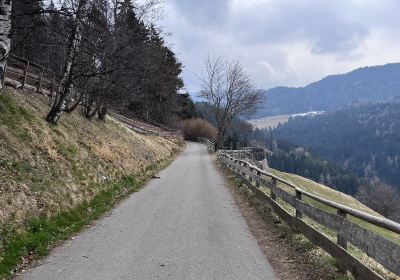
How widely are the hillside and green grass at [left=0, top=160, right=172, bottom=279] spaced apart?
22 centimetres

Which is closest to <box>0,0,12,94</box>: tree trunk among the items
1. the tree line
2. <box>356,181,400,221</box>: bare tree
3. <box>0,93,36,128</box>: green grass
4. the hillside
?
the tree line

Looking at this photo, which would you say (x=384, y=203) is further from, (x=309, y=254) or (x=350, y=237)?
(x=350, y=237)

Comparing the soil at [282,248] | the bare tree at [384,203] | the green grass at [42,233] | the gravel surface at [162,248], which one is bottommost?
the bare tree at [384,203]

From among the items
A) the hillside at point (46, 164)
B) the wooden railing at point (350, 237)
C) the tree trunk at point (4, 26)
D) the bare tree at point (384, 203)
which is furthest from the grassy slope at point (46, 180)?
the bare tree at point (384, 203)

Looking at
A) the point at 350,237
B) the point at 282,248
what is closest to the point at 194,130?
the point at 282,248

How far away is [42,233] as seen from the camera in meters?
9.85

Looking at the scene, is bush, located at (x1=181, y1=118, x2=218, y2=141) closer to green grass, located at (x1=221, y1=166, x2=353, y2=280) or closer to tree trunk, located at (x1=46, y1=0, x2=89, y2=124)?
tree trunk, located at (x1=46, y1=0, x2=89, y2=124)

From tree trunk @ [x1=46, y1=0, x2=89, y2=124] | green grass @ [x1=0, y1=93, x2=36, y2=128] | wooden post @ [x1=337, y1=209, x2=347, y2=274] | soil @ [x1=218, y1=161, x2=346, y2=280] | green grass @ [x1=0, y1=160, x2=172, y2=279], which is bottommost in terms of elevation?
green grass @ [x1=0, y1=160, x2=172, y2=279]

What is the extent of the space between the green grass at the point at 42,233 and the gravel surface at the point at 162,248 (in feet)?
1.04

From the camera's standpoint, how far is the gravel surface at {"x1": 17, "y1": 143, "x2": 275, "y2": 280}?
754 centimetres

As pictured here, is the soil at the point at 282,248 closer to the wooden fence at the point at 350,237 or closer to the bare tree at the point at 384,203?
the wooden fence at the point at 350,237

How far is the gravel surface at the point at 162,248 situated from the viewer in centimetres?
754

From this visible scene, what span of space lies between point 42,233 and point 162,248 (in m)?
2.81

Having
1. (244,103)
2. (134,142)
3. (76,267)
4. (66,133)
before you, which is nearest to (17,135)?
(66,133)
